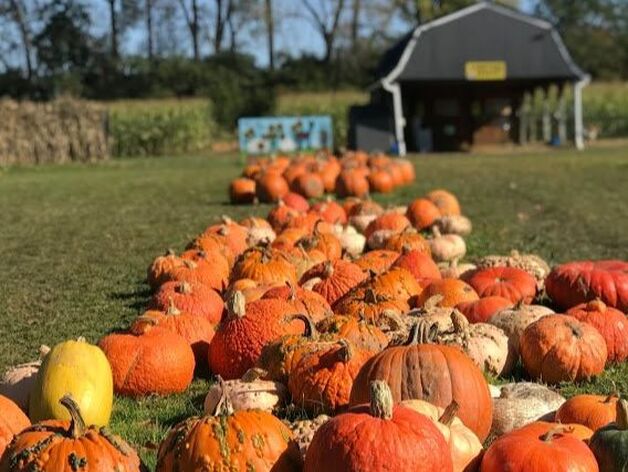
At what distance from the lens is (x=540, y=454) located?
3.10 m

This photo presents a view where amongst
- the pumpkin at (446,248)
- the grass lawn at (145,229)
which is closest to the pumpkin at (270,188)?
the grass lawn at (145,229)

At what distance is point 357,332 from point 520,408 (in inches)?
39.1

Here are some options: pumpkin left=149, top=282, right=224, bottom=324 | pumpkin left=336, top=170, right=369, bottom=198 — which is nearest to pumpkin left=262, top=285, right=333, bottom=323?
pumpkin left=149, top=282, right=224, bottom=324

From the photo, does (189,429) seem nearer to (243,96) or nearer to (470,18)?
(470,18)

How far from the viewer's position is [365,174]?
1719cm

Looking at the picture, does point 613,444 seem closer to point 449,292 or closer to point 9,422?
point 9,422

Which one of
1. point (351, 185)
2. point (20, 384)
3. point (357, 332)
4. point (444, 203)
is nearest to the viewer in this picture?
point (20, 384)

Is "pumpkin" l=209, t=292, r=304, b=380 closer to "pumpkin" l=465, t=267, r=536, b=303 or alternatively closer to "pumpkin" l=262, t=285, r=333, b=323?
"pumpkin" l=262, t=285, r=333, b=323

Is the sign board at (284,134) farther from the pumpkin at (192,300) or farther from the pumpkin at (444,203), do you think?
the pumpkin at (192,300)

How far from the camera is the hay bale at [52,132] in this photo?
3306cm

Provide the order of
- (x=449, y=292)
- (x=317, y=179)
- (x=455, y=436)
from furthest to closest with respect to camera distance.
Answer: (x=317, y=179), (x=449, y=292), (x=455, y=436)

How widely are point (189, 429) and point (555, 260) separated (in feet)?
21.7

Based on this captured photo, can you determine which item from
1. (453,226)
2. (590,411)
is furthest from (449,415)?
(453,226)

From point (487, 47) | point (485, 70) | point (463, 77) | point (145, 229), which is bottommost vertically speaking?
point (145, 229)
